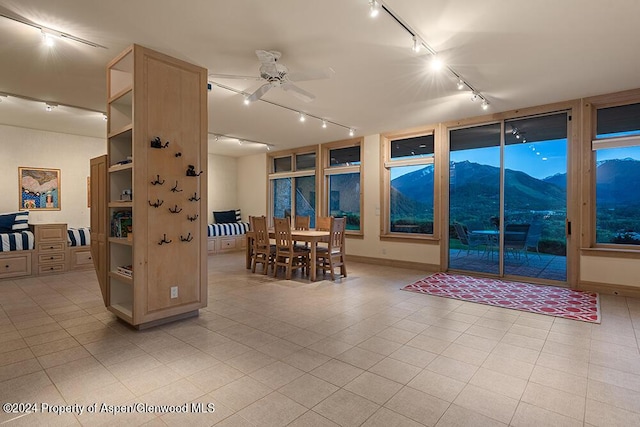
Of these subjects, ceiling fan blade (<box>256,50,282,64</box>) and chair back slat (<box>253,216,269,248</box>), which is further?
chair back slat (<box>253,216,269,248</box>)

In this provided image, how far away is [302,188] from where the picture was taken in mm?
8883

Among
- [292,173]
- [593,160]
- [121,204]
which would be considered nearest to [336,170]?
[292,173]

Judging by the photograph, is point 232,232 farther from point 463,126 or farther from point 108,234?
point 463,126

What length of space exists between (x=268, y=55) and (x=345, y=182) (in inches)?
191

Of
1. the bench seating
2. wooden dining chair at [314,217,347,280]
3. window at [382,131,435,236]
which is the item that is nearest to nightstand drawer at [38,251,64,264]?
the bench seating

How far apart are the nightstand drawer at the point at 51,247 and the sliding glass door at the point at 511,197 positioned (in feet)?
23.9

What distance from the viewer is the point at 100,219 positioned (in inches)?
150

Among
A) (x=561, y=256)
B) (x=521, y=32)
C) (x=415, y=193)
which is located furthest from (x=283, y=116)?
(x=561, y=256)

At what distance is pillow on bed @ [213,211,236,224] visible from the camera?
9711 mm

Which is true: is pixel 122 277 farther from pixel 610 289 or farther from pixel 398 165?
pixel 610 289

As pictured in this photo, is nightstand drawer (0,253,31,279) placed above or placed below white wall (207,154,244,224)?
below

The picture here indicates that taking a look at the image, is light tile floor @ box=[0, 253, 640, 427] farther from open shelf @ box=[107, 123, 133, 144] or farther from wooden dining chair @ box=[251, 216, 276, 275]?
open shelf @ box=[107, 123, 133, 144]

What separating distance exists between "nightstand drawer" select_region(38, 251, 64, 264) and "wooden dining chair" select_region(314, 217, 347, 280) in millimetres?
4742

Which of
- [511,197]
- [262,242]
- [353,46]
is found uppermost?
[353,46]
